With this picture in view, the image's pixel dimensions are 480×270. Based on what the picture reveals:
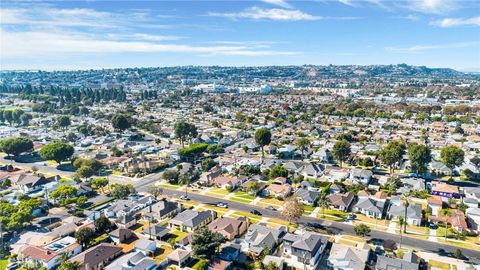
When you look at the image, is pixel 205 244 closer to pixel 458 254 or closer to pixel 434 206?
→ pixel 458 254

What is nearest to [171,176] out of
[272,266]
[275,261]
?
[275,261]

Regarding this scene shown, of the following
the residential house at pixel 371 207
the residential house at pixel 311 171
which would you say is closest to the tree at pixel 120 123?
the residential house at pixel 311 171

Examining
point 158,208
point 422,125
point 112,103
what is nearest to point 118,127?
point 158,208

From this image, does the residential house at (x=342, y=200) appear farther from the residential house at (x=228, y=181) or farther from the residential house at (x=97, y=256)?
the residential house at (x=97, y=256)

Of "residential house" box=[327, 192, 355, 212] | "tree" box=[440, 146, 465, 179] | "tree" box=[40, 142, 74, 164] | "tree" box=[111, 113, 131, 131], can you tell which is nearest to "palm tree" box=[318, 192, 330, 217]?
"residential house" box=[327, 192, 355, 212]

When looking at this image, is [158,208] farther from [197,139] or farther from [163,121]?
[163,121]

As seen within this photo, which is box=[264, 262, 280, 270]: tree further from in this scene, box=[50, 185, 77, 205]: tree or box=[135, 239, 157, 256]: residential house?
box=[50, 185, 77, 205]: tree
